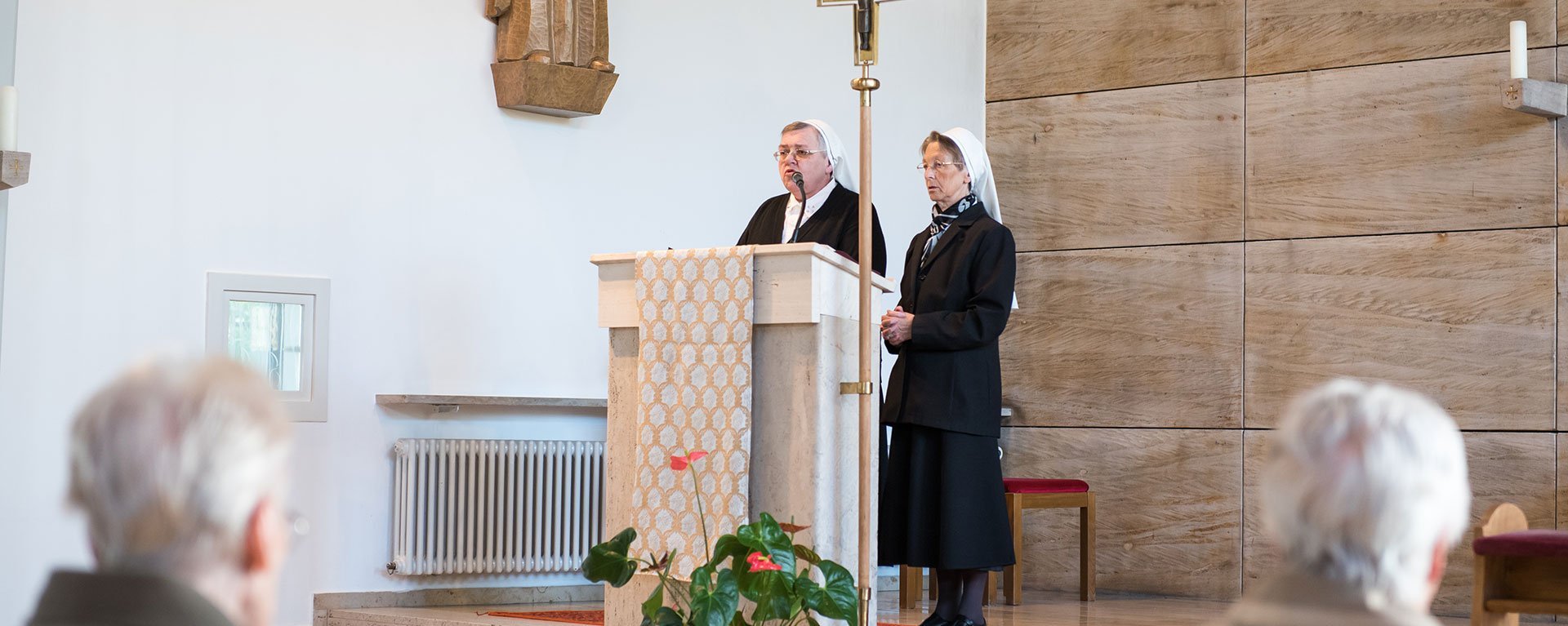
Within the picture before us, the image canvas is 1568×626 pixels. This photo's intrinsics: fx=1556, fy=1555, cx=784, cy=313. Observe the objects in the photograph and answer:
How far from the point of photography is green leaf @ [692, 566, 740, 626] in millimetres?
3271

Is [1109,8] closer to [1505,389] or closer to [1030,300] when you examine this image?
[1030,300]

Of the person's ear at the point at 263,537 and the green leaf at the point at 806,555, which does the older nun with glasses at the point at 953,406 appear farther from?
the person's ear at the point at 263,537

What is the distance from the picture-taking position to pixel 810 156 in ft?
14.4

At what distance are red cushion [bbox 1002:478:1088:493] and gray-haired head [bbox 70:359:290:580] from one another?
4.40 m

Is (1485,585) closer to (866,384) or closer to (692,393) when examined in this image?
(866,384)

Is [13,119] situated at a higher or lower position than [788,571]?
higher

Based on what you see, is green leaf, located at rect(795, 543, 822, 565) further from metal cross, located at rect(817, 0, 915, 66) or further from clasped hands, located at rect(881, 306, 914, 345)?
metal cross, located at rect(817, 0, 915, 66)

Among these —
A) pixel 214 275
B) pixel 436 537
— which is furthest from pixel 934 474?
pixel 214 275

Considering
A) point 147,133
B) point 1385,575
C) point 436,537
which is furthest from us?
point 436,537

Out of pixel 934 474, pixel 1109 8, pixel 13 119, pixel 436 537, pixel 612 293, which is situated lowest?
pixel 436 537

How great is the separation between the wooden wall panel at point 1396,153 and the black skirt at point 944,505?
7.71ft

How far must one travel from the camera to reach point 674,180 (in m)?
5.84

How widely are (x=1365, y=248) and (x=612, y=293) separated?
10.3 feet

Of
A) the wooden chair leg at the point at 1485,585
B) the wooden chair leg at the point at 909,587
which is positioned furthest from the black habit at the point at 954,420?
the wooden chair leg at the point at 909,587
